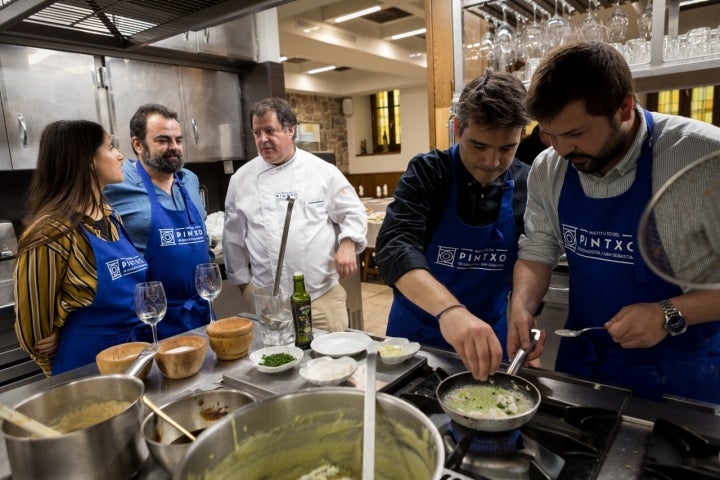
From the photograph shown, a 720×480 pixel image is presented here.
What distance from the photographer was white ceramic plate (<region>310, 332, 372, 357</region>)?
136cm

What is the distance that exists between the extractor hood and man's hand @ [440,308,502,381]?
113 centimetres

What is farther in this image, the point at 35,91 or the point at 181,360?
the point at 35,91

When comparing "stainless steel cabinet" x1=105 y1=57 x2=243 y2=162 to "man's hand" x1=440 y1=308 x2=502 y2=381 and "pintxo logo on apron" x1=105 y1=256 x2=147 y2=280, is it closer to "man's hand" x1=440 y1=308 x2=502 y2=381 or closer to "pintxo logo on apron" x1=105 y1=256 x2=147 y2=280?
"pintxo logo on apron" x1=105 y1=256 x2=147 y2=280

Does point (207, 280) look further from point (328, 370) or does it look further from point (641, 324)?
point (641, 324)

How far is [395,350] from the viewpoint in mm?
1286

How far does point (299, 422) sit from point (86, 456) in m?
0.35

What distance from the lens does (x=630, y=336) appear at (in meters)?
1.11

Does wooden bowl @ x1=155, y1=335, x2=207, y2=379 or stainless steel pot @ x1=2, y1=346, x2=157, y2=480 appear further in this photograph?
wooden bowl @ x1=155, y1=335, x2=207, y2=379

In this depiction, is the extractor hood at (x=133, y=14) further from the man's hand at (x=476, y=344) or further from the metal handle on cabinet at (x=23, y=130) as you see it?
the metal handle on cabinet at (x=23, y=130)

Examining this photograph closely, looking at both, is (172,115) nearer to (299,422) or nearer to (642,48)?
(299,422)

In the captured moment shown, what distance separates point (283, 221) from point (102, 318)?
1138 mm

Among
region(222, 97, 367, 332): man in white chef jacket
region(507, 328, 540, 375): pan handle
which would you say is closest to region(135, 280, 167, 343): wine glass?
region(507, 328, 540, 375): pan handle

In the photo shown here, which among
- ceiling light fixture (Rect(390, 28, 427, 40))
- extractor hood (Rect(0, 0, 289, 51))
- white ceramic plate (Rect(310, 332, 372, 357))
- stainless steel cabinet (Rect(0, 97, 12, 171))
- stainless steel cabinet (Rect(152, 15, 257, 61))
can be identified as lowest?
white ceramic plate (Rect(310, 332, 372, 357))

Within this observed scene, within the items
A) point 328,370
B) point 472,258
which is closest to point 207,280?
point 328,370
